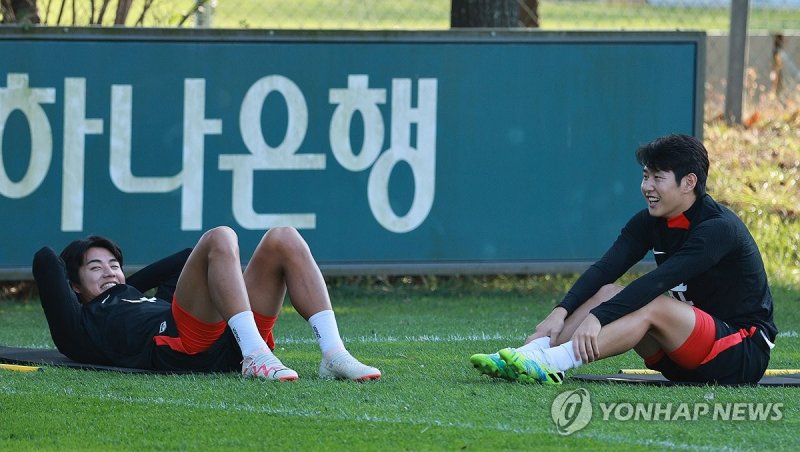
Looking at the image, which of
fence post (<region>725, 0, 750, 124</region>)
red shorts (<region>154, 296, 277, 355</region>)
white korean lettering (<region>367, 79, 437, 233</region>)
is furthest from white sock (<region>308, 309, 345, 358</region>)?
fence post (<region>725, 0, 750, 124</region>)

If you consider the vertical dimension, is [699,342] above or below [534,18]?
below

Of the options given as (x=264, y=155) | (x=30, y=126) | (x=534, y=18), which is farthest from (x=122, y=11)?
(x=534, y=18)

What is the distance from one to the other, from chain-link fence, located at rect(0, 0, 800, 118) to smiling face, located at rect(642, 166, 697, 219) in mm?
4050

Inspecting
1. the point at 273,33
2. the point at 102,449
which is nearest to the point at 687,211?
the point at 102,449

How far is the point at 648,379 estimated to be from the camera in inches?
234

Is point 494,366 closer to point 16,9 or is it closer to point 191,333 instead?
point 191,333

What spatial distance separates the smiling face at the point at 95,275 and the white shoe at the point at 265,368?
40.4 inches

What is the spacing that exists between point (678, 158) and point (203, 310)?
2017 mm

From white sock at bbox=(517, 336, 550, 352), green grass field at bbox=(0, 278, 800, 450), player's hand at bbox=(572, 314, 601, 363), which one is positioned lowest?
green grass field at bbox=(0, 278, 800, 450)

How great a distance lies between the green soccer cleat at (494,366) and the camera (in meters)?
5.67

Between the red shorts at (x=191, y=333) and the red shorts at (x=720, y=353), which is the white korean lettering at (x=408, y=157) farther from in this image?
the red shorts at (x=720, y=353)

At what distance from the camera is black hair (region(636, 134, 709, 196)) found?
18.8 ft

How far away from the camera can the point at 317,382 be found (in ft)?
18.8

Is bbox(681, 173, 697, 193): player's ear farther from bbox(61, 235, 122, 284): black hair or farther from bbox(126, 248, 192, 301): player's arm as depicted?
bbox(61, 235, 122, 284): black hair
